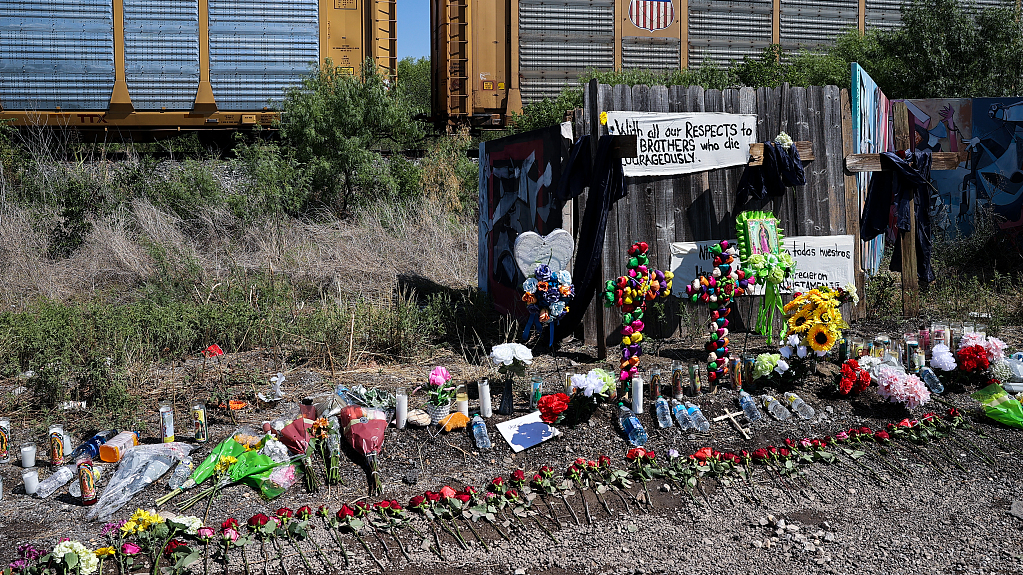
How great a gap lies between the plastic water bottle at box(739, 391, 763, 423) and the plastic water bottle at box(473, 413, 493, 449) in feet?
5.23

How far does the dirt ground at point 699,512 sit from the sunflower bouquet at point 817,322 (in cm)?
43

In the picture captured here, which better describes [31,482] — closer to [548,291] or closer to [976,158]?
[548,291]

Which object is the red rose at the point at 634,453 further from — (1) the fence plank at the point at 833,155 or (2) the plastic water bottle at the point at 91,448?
(1) the fence plank at the point at 833,155

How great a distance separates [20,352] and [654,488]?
4738 mm

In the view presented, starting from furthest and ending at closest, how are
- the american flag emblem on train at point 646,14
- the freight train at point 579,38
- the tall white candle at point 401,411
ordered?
the american flag emblem on train at point 646,14 → the freight train at point 579,38 → the tall white candle at point 401,411

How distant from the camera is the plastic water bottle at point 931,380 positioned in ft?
16.7

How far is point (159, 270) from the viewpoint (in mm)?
8539

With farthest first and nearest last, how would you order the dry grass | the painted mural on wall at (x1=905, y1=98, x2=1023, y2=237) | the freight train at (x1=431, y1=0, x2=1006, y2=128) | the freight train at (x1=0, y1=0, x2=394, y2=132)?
the freight train at (x1=431, y1=0, x2=1006, y2=128) → the freight train at (x1=0, y1=0, x2=394, y2=132) → the painted mural on wall at (x1=905, y1=98, x2=1023, y2=237) → the dry grass

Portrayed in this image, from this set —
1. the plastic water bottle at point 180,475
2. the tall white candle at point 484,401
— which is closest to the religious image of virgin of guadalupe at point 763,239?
the tall white candle at point 484,401

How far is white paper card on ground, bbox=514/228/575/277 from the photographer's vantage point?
18.0 ft

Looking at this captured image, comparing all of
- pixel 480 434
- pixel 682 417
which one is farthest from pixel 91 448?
pixel 682 417

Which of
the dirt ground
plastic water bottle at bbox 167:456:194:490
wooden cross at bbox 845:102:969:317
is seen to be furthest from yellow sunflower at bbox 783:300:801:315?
plastic water bottle at bbox 167:456:194:490

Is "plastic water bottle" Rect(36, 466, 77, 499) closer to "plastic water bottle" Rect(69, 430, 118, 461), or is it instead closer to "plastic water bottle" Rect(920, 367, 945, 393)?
"plastic water bottle" Rect(69, 430, 118, 461)

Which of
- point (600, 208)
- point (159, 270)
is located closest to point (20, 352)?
point (159, 270)
